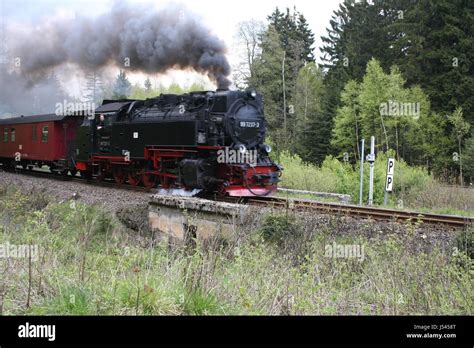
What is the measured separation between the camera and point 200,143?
45.9 ft

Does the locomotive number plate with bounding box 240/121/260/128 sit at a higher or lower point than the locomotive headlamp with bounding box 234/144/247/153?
higher

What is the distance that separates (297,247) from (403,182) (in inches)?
414

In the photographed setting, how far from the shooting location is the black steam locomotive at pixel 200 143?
13.7 meters

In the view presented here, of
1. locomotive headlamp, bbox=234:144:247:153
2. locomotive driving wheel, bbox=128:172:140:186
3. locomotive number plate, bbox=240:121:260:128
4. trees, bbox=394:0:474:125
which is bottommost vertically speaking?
locomotive driving wheel, bbox=128:172:140:186

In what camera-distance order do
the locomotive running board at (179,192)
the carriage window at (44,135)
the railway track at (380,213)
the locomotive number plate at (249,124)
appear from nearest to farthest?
the railway track at (380,213)
the locomotive running board at (179,192)
the locomotive number plate at (249,124)
the carriage window at (44,135)

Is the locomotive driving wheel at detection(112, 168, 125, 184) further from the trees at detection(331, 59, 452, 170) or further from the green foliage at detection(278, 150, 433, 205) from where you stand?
the trees at detection(331, 59, 452, 170)

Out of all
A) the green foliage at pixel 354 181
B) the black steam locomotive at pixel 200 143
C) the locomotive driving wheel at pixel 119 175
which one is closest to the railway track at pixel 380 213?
the black steam locomotive at pixel 200 143

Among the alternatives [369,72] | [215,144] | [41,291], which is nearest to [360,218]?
[215,144]

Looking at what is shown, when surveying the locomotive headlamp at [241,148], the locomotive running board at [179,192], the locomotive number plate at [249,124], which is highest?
the locomotive number plate at [249,124]

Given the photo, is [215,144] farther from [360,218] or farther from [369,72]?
[369,72]

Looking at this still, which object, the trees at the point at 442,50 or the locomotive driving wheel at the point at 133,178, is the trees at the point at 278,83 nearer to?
the trees at the point at 442,50

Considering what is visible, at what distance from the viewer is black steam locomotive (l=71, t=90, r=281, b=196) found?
45.1 feet

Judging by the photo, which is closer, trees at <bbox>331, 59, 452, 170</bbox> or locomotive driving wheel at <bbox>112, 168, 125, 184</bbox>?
locomotive driving wheel at <bbox>112, 168, 125, 184</bbox>

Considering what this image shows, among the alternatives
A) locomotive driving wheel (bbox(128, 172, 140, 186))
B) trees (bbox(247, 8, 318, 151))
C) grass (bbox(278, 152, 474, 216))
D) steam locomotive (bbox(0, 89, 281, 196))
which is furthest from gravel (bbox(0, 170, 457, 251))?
trees (bbox(247, 8, 318, 151))
